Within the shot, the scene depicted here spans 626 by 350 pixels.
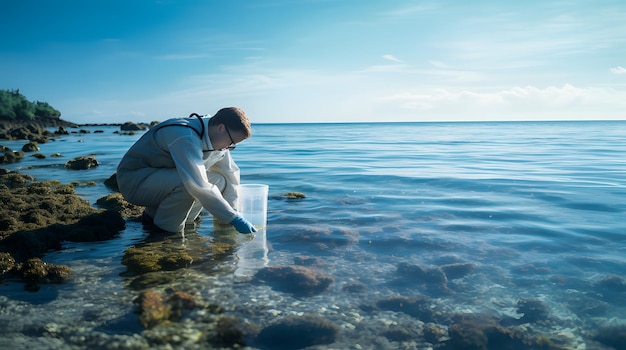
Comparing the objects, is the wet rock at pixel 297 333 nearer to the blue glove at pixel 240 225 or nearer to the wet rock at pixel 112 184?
the blue glove at pixel 240 225

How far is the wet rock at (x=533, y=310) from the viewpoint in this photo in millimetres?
3721

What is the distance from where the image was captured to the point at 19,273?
4359mm

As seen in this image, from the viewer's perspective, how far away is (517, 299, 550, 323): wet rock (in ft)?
12.2

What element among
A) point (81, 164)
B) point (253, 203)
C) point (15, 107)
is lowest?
point (81, 164)

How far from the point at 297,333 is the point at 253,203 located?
2888 mm

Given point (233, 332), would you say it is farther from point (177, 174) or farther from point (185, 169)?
point (177, 174)

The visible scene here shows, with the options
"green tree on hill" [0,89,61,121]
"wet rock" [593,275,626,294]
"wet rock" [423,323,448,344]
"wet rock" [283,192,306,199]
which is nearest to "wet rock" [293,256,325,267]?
"wet rock" [423,323,448,344]

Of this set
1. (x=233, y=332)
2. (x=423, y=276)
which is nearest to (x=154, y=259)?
(x=233, y=332)

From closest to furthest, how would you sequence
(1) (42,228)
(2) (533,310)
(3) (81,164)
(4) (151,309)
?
(4) (151,309) → (2) (533,310) → (1) (42,228) → (3) (81,164)

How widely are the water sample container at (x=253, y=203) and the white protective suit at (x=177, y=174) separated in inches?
5.3

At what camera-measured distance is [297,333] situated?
3387mm

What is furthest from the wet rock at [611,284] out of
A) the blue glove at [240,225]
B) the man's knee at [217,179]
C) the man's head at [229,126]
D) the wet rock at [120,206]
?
the wet rock at [120,206]

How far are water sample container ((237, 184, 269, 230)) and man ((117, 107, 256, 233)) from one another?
0.16 meters

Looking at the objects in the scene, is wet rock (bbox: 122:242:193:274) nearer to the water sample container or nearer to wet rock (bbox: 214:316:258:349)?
the water sample container
